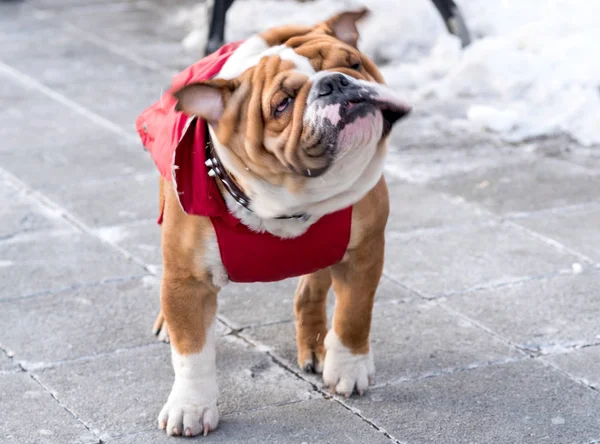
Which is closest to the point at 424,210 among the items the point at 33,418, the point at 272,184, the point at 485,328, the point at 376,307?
the point at 376,307

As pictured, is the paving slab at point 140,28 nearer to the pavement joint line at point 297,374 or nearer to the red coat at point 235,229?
the pavement joint line at point 297,374

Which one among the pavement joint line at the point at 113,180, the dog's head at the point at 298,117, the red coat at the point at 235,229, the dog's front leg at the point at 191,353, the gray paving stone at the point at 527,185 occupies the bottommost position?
the pavement joint line at the point at 113,180

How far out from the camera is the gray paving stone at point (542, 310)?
414 cm

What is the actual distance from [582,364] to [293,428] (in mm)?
1200

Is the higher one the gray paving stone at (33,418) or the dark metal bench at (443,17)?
the dark metal bench at (443,17)

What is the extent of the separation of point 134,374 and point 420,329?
1.20 meters

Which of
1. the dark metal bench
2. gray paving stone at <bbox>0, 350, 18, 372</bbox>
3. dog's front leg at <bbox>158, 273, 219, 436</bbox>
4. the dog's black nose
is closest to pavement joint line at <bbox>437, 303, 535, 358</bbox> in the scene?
dog's front leg at <bbox>158, 273, 219, 436</bbox>

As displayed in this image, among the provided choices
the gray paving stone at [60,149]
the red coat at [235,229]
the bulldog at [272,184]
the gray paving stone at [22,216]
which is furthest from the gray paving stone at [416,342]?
the gray paving stone at [60,149]

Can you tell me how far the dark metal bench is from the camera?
7884 mm

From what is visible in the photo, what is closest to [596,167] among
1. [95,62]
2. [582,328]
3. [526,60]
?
[526,60]

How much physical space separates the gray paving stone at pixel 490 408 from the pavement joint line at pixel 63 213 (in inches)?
64.7

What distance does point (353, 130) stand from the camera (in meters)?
2.88

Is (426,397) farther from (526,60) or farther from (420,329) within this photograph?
(526,60)

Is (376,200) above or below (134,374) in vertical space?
above
